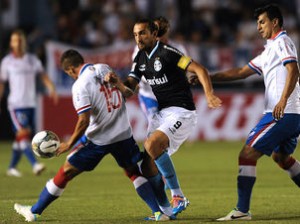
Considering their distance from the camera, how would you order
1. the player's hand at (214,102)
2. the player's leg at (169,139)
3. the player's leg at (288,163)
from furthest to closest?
the player's leg at (288,163) → the player's leg at (169,139) → the player's hand at (214,102)

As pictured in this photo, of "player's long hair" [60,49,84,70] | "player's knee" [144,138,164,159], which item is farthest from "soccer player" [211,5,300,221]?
"player's long hair" [60,49,84,70]

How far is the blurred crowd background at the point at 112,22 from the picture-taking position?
21.5 metres

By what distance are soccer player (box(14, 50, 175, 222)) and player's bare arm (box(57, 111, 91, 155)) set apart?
38mm

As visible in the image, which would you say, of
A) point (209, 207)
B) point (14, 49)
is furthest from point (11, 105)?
point (209, 207)

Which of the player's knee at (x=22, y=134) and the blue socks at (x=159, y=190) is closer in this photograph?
the blue socks at (x=159, y=190)

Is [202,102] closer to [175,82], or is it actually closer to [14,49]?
[14,49]

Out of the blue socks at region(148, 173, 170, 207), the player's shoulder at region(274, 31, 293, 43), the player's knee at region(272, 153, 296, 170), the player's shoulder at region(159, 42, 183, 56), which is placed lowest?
the blue socks at region(148, 173, 170, 207)

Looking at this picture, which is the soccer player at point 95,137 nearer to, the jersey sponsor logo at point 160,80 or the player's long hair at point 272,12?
the jersey sponsor logo at point 160,80

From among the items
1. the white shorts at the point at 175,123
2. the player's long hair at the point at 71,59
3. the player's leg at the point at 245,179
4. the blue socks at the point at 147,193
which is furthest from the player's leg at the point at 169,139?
the player's long hair at the point at 71,59

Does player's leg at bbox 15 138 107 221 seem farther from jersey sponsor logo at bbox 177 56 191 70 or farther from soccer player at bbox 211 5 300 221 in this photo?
soccer player at bbox 211 5 300 221

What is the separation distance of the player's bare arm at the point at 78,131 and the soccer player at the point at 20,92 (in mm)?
5713

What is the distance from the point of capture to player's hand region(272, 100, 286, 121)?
27.6 ft

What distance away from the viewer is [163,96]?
30.3 ft

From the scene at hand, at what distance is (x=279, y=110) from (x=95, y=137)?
182cm
